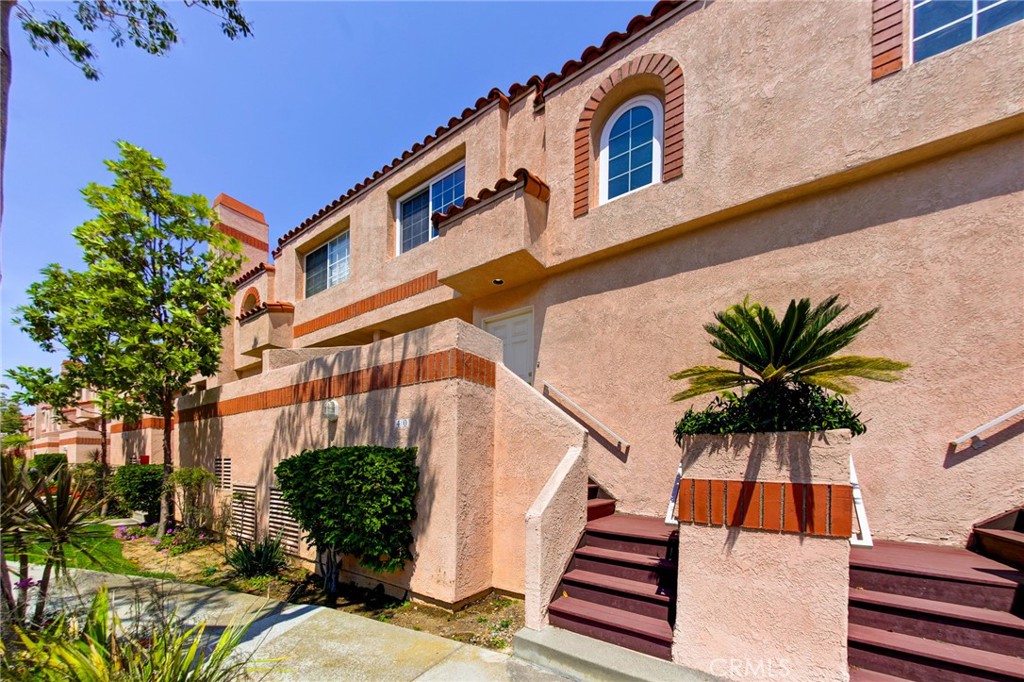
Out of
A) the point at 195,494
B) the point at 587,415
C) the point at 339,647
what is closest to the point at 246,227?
the point at 195,494

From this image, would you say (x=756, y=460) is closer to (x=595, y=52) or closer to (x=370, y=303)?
Result: (x=595, y=52)

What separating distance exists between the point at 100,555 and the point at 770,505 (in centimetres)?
1141

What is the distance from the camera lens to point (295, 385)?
7.90m

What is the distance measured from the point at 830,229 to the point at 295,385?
8472 millimetres

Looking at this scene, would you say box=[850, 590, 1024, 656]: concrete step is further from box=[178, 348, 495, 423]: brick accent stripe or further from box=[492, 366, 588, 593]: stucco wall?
box=[178, 348, 495, 423]: brick accent stripe

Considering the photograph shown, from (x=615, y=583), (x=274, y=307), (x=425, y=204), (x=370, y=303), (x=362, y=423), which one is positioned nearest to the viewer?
(x=615, y=583)

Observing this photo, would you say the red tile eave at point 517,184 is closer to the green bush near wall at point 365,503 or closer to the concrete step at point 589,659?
the green bush near wall at point 365,503

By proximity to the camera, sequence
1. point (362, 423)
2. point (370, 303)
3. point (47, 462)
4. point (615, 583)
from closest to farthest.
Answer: point (615, 583), point (362, 423), point (370, 303), point (47, 462)

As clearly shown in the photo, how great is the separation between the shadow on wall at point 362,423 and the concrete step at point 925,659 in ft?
14.2

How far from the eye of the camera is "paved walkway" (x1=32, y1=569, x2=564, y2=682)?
3879 millimetres

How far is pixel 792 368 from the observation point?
3.46 m

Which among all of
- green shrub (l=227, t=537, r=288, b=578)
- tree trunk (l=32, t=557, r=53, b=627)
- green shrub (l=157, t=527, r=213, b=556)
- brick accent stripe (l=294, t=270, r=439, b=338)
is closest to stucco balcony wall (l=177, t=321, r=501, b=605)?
green shrub (l=227, t=537, r=288, b=578)

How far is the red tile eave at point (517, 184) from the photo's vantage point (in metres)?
7.01

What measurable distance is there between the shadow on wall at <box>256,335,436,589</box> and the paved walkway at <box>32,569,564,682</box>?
0.99 metres
